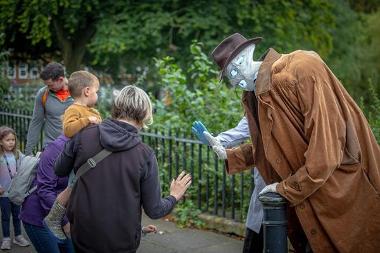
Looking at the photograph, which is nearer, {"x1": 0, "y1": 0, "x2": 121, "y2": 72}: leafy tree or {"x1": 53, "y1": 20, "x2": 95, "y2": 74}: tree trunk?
{"x1": 0, "y1": 0, "x2": 121, "y2": 72}: leafy tree

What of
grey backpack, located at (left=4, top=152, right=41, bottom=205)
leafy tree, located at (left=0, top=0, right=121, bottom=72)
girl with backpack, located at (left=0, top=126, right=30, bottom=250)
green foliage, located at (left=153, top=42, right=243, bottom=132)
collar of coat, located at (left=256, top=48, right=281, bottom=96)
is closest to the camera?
collar of coat, located at (left=256, top=48, right=281, bottom=96)

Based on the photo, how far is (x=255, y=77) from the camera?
3072 mm

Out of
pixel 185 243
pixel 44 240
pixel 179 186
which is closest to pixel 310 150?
pixel 179 186

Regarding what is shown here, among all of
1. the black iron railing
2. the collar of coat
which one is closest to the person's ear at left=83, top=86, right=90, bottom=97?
the collar of coat

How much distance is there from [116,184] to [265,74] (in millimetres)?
971

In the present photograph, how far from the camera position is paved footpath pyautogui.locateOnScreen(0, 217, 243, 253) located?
5.28 m

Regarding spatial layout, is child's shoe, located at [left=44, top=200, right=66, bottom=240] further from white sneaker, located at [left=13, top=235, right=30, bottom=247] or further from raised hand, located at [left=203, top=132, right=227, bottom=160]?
white sneaker, located at [left=13, top=235, right=30, bottom=247]

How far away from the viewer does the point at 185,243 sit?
5.51 meters

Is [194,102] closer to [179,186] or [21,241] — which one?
[21,241]

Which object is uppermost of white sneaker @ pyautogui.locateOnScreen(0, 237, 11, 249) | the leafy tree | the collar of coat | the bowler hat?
the leafy tree

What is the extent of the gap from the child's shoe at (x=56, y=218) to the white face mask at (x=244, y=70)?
127 cm

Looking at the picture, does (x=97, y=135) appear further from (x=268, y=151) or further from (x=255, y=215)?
(x=255, y=215)

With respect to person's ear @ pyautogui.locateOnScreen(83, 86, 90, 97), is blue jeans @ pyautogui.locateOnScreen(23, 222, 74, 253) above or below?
below

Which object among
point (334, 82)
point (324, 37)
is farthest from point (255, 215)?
point (324, 37)
